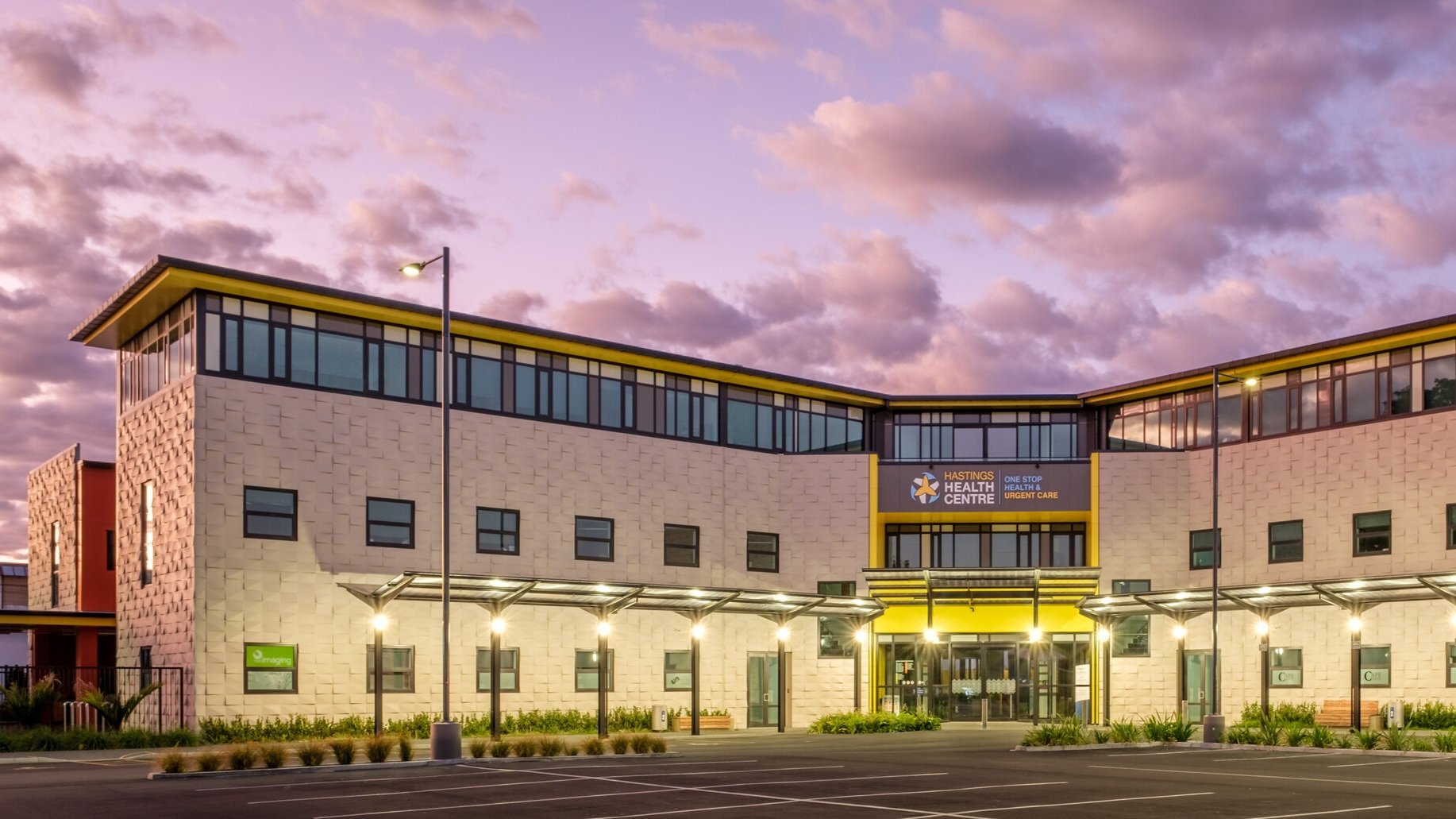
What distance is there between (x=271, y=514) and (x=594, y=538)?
10.3m

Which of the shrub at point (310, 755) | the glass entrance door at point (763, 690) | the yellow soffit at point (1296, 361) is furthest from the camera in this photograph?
the glass entrance door at point (763, 690)

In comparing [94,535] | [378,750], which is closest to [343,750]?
[378,750]

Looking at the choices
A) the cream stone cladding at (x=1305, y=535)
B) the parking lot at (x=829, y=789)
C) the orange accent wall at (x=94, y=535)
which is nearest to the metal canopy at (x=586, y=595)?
the parking lot at (x=829, y=789)

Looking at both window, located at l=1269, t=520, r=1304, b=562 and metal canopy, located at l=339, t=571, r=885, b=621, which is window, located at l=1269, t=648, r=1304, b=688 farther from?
metal canopy, located at l=339, t=571, r=885, b=621

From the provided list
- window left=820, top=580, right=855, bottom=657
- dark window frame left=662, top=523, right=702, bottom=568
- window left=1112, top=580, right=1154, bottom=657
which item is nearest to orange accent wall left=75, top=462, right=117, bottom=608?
dark window frame left=662, top=523, right=702, bottom=568

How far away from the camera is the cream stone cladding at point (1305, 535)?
131 feet

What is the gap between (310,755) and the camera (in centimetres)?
2602

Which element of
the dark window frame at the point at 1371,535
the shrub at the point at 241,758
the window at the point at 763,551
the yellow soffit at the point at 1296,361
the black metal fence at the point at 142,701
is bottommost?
the black metal fence at the point at 142,701

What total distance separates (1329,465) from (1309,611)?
14.3 ft

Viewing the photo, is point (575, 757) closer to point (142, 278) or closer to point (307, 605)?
point (307, 605)

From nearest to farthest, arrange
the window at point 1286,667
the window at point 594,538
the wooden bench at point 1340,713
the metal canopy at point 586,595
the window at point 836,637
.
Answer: the metal canopy at point 586,595, the wooden bench at point 1340,713, the window at point 1286,667, the window at point 594,538, the window at point 836,637

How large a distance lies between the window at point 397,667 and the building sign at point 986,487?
17.8 meters

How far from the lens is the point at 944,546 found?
51.3 m

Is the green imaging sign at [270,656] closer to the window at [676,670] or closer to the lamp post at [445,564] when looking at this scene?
the lamp post at [445,564]
